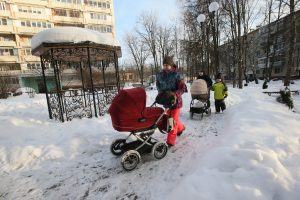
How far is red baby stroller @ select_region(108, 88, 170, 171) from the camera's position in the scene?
3.68m

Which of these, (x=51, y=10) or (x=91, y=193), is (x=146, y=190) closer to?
(x=91, y=193)

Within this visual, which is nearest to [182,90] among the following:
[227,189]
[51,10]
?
[227,189]

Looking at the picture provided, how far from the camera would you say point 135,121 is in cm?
379

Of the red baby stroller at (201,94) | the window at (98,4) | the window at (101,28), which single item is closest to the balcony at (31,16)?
the window at (101,28)

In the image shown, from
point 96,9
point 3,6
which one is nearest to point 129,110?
point 3,6

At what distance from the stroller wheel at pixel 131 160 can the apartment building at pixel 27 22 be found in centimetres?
4149

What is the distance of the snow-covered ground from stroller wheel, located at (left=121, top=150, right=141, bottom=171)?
12 centimetres

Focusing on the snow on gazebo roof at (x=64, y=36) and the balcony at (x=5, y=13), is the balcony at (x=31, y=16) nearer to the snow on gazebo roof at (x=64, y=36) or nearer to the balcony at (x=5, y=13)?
the balcony at (x=5, y=13)

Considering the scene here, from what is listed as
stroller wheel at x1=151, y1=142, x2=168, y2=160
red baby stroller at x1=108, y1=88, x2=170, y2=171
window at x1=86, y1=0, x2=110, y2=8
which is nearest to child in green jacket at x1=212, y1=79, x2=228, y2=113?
red baby stroller at x1=108, y1=88, x2=170, y2=171

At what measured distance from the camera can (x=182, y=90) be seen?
4.57 metres

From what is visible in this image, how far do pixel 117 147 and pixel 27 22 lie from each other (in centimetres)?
4729

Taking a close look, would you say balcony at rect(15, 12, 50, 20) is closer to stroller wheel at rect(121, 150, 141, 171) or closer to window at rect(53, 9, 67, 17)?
window at rect(53, 9, 67, 17)

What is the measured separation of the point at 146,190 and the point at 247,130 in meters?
2.56

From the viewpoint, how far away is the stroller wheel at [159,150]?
409 cm
